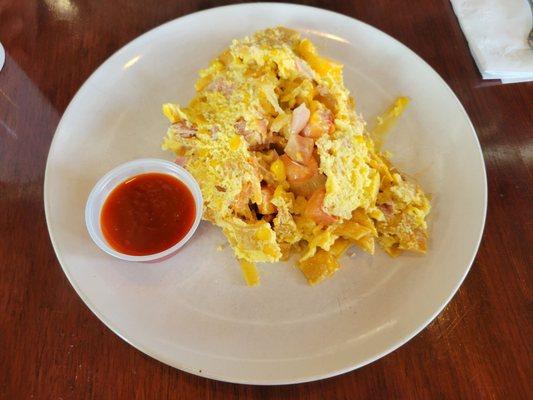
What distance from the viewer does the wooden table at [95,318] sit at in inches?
65.6

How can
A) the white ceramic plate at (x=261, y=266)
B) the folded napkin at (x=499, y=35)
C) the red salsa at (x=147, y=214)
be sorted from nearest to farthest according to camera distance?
the white ceramic plate at (x=261, y=266) < the red salsa at (x=147, y=214) < the folded napkin at (x=499, y=35)

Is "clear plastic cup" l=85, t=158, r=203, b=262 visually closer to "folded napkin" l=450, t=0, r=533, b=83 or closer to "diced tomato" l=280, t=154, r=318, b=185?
"diced tomato" l=280, t=154, r=318, b=185

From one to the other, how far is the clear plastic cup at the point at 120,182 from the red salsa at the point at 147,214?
0.02 m

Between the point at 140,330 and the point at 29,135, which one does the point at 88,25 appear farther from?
Answer: the point at 140,330

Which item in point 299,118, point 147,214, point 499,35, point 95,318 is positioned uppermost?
point 299,118

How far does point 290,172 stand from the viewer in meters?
1.84

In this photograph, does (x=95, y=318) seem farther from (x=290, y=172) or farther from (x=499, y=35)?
(x=499, y=35)

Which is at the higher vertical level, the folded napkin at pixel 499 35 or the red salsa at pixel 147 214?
the folded napkin at pixel 499 35

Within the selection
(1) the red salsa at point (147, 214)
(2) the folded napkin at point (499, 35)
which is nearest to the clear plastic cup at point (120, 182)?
(1) the red salsa at point (147, 214)

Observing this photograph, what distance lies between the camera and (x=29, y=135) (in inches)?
87.8

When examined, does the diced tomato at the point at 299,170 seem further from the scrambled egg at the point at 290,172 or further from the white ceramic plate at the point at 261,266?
the white ceramic plate at the point at 261,266

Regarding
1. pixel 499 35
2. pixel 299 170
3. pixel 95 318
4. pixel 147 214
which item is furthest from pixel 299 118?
pixel 499 35

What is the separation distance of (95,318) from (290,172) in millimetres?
1029

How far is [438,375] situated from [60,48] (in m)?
2.62
